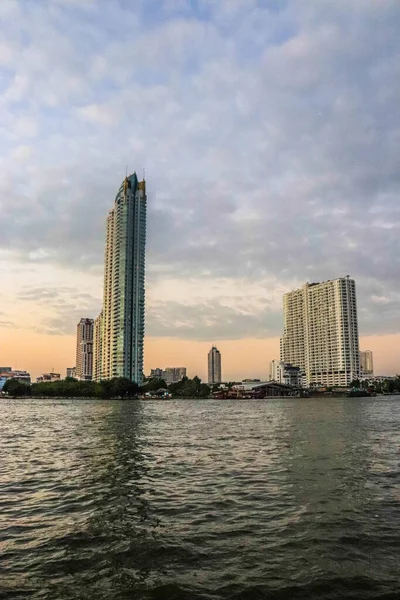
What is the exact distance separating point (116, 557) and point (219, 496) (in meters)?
9.03

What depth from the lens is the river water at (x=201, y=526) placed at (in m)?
12.9

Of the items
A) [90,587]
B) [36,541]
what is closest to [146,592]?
[90,587]

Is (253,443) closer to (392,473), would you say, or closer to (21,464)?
(392,473)

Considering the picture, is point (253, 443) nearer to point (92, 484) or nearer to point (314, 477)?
point (314, 477)

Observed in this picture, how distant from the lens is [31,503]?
72.9ft

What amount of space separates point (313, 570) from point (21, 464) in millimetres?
26115

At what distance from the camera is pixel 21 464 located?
33.9 meters

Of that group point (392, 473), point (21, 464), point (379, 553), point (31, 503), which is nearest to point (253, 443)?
point (392, 473)

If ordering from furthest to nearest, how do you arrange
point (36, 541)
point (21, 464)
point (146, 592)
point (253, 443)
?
point (253, 443) < point (21, 464) < point (36, 541) < point (146, 592)

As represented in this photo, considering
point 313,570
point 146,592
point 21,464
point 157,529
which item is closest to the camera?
point 146,592

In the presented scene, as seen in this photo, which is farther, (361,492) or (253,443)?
(253,443)

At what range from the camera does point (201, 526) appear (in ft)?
59.8

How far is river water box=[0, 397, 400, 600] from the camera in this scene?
12.9m

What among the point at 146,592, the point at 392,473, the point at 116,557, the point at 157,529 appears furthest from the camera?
the point at 392,473
